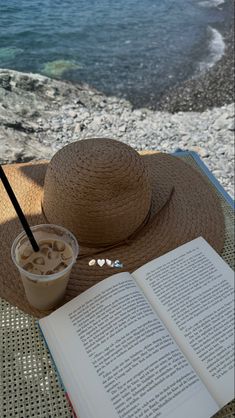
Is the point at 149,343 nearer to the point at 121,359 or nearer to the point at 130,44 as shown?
the point at 121,359

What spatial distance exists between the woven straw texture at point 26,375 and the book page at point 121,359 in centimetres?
3

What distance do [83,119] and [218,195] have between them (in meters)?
1.13

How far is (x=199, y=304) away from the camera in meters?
0.85

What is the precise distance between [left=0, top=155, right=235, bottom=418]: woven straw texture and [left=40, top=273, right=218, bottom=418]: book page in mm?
34

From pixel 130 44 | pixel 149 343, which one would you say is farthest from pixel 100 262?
pixel 130 44

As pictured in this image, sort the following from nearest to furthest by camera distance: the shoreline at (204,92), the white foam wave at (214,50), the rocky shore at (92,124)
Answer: the rocky shore at (92,124)
the shoreline at (204,92)
the white foam wave at (214,50)

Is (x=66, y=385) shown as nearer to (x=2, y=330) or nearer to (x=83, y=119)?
(x=2, y=330)

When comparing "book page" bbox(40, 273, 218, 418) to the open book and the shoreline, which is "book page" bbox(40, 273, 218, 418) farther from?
the shoreline

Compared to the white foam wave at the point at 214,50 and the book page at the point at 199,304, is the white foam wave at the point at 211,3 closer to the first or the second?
the white foam wave at the point at 214,50

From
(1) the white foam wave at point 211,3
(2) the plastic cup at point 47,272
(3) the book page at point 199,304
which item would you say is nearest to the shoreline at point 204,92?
(1) the white foam wave at point 211,3

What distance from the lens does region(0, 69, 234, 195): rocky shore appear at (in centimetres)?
163

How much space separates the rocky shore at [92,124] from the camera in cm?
163

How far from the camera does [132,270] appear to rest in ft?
2.93

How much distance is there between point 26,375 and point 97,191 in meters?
0.36
